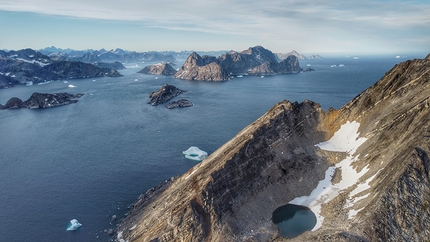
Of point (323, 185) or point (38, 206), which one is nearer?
point (323, 185)

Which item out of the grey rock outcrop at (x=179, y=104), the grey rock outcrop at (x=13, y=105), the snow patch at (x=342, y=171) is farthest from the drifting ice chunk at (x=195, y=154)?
the grey rock outcrop at (x=13, y=105)

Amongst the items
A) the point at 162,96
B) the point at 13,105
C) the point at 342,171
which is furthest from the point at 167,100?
the point at 342,171

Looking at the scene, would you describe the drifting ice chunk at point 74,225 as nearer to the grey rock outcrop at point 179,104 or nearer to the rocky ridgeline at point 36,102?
the grey rock outcrop at point 179,104

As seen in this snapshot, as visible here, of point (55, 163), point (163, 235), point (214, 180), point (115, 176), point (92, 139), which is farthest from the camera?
point (92, 139)

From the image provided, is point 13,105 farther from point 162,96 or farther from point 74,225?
point 74,225

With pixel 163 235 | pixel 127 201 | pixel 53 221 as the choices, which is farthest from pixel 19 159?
pixel 163 235

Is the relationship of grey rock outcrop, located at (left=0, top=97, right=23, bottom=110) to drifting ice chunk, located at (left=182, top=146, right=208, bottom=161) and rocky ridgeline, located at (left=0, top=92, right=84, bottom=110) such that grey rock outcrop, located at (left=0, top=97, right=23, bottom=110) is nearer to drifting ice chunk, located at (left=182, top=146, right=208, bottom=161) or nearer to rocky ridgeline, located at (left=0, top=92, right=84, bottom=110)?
rocky ridgeline, located at (left=0, top=92, right=84, bottom=110)

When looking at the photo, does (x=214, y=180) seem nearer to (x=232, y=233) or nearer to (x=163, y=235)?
(x=232, y=233)
